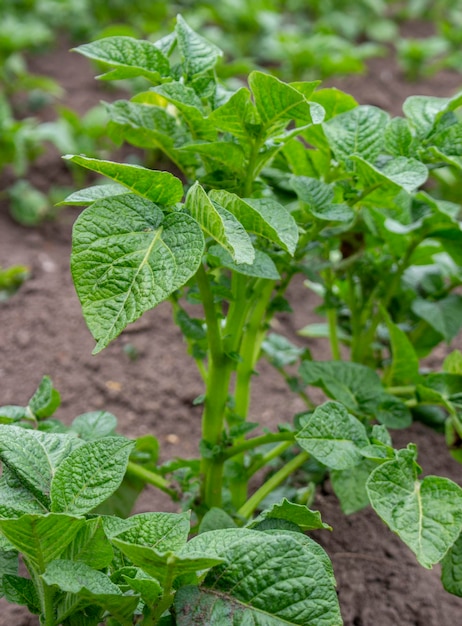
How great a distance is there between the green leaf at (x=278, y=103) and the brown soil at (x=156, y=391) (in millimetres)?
717

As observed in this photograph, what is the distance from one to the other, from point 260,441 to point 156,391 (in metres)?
0.67

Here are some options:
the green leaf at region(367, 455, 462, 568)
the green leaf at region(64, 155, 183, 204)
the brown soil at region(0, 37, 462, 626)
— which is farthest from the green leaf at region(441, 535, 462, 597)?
the green leaf at region(64, 155, 183, 204)

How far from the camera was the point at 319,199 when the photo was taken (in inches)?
40.9

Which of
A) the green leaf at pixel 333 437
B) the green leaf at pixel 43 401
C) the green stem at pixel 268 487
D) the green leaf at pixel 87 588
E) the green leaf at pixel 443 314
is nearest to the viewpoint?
the green leaf at pixel 87 588

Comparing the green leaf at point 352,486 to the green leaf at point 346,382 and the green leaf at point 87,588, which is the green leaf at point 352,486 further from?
the green leaf at point 87,588

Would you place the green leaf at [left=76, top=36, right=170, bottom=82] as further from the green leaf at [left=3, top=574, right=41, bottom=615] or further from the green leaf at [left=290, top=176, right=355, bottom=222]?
the green leaf at [left=3, top=574, right=41, bottom=615]

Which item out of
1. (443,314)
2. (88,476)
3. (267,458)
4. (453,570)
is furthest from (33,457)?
(443,314)

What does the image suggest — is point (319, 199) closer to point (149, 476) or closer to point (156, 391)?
point (149, 476)

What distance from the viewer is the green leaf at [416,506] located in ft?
2.89

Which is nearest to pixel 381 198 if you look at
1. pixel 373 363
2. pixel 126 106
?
pixel 126 106

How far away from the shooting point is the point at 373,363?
150 centimetres

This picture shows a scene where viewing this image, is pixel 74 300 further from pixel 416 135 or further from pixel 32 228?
pixel 416 135

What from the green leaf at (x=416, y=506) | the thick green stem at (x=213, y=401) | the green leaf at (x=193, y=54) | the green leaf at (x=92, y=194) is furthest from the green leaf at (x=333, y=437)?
the green leaf at (x=193, y=54)

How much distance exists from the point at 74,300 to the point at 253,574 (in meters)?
1.28
